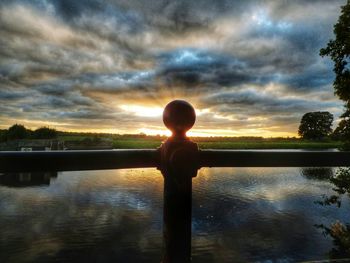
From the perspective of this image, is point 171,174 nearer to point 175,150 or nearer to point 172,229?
point 175,150

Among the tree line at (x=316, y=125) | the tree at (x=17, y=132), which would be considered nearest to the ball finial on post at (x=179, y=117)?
the tree line at (x=316, y=125)

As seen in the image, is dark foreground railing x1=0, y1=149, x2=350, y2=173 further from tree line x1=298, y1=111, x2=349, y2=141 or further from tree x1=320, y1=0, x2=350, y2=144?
tree line x1=298, y1=111, x2=349, y2=141

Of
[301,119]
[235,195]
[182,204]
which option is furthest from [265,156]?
[301,119]

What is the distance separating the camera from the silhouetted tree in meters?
98.6

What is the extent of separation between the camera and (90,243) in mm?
29203

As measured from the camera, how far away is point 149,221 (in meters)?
35.2

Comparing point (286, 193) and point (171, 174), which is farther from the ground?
point (171, 174)

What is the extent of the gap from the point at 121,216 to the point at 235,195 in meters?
19.3

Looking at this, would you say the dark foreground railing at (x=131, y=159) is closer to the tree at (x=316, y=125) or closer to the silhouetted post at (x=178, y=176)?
the silhouetted post at (x=178, y=176)

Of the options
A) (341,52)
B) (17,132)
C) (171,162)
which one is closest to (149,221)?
(341,52)

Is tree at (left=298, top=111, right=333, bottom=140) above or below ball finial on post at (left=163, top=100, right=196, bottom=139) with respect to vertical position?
above

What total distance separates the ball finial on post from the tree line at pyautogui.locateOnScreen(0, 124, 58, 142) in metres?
107

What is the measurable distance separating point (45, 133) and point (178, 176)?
11009 centimetres

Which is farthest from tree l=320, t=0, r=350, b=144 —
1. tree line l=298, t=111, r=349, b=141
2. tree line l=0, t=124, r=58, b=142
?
tree line l=0, t=124, r=58, b=142
